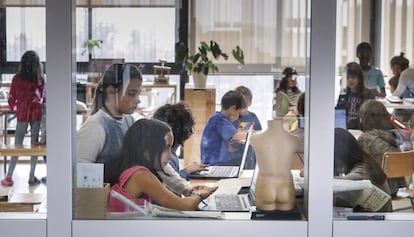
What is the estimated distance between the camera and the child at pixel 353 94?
2828mm

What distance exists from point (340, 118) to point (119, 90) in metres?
0.89

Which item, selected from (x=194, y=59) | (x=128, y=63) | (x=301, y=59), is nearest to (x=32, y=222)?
(x=128, y=63)

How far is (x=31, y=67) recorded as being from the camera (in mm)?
2852

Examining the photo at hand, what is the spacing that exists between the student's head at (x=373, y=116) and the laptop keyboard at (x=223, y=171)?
559 millimetres

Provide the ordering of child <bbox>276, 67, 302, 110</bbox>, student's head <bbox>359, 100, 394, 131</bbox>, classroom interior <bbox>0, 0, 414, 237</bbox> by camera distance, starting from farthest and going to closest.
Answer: student's head <bbox>359, 100, 394, 131</bbox>, child <bbox>276, 67, 302, 110</bbox>, classroom interior <bbox>0, 0, 414, 237</bbox>

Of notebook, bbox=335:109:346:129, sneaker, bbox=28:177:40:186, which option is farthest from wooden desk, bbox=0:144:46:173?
notebook, bbox=335:109:346:129

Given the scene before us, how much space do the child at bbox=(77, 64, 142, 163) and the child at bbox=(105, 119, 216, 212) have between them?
0.14ft

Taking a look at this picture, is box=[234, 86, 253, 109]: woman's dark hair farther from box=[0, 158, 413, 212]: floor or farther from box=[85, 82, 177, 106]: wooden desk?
box=[0, 158, 413, 212]: floor

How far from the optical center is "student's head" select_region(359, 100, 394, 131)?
9.59 ft

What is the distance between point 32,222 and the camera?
2.78m

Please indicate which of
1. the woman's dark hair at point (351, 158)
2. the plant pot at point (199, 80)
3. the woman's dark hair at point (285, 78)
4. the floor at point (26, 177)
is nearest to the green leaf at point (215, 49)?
the plant pot at point (199, 80)

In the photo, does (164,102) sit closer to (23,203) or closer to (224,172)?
(224,172)

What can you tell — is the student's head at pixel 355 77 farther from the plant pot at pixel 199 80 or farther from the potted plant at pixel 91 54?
the potted plant at pixel 91 54

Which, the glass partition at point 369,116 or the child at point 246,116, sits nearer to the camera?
the glass partition at point 369,116
